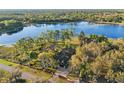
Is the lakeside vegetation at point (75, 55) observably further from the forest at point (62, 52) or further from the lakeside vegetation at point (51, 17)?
the lakeside vegetation at point (51, 17)

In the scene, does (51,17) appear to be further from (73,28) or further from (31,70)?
(31,70)

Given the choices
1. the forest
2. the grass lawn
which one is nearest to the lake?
the forest

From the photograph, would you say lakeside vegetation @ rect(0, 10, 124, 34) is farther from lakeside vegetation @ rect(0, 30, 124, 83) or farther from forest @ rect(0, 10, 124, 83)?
lakeside vegetation @ rect(0, 30, 124, 83)

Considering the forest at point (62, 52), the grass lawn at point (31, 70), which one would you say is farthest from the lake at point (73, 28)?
the grass lawn at point (31, 70)

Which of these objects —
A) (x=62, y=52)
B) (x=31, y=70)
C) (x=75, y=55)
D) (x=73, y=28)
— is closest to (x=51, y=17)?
(x=73, y=28)

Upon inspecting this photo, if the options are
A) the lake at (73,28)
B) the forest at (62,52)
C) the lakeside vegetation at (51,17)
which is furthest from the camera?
the lakeside vegetation at (51,17)
